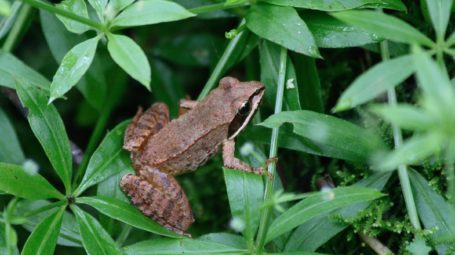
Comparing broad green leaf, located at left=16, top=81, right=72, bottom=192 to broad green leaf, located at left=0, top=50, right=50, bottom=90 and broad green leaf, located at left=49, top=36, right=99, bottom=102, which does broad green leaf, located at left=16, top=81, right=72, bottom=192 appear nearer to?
broad green leaf, located at left=0, top=50, right=50, bottom=90

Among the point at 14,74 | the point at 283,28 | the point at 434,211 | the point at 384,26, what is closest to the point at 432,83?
the point at 384,26

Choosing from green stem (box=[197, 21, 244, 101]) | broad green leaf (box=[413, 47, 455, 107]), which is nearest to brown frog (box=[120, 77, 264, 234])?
green stem (box=[197, 21, 244, 101])

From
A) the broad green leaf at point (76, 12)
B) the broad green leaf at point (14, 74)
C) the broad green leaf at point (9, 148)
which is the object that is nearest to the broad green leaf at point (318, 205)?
the broad green leaf at point (76, 12)

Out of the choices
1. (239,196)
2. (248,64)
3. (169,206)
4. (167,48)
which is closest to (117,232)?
(169,206)

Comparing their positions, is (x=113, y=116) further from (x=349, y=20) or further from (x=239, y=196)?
(x=349, y=20)

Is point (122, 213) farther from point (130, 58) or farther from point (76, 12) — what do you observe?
point (76, 12)

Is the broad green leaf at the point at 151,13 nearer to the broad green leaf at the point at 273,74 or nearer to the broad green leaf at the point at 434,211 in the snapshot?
the broad green leaf at the point at 273,74

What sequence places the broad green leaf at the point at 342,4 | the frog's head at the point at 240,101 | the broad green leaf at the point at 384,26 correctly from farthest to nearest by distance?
1. the frog's head at the point at 240,101
2. the broad green leaf at the point at 342,4
3. the broad green leaf at the point at 384,26
